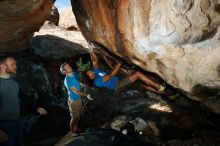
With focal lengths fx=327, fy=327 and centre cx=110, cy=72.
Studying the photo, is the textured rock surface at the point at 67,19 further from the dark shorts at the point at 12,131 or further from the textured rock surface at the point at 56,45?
the dark shorts at the point at 12,131

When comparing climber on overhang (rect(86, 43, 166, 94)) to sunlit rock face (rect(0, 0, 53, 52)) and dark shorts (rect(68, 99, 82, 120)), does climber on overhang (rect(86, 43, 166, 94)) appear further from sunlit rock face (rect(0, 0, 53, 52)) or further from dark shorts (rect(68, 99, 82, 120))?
sunlit rock face (rect(0, 0, 53, 52))

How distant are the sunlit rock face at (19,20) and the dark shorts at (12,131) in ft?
8.95

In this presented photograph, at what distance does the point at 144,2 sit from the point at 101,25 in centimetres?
187

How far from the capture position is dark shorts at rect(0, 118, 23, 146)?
213 inches

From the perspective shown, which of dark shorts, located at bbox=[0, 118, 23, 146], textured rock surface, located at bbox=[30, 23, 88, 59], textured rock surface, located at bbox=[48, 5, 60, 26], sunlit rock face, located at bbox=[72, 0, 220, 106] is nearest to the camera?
sunlit rock face, located at bbox=[72, 0, 220, 106]

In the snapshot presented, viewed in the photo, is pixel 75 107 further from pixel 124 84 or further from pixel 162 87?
pixel 162 87

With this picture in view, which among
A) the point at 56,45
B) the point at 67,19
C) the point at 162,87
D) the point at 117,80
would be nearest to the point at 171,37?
the point at 162,87

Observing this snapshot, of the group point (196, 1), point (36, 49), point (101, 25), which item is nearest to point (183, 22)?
point (196, 1)

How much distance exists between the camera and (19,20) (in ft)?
26.9

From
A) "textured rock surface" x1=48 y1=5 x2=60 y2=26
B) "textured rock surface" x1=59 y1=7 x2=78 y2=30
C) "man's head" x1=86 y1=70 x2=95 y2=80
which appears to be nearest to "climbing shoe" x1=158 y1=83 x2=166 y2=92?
"man's head" x1=86 y1=70 x2=95 y2=80

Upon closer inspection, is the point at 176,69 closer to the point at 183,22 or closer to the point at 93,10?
the point at 183,22

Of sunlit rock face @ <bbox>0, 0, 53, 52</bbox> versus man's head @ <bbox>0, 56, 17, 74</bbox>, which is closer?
man's head @ <bbox>0, 56, 17, 74</bbox>

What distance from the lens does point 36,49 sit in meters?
11.4

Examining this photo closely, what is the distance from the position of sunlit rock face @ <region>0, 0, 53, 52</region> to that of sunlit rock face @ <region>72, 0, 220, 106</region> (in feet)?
4.82
